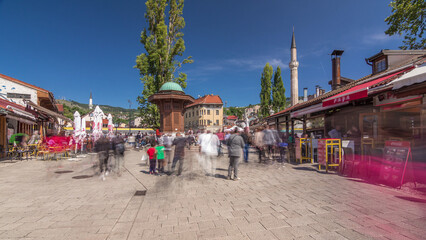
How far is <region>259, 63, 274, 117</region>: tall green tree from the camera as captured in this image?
40250mm

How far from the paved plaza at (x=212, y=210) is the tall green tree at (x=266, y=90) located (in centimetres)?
3435

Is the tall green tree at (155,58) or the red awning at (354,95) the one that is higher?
the tall green tree at (155,58)

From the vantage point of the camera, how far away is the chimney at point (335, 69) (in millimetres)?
24812

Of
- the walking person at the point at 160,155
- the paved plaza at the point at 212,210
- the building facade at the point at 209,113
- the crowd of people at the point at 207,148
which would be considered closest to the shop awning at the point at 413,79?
the paved plaza at the point at 212,210

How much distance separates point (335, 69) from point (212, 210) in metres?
26.5

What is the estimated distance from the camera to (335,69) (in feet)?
84.1

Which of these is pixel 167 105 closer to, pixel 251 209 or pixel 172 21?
pixel 172 21

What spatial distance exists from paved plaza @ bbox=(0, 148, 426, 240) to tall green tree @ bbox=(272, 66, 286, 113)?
3407 centimetres

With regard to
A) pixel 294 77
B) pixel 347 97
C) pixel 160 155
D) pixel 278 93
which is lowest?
pixel 160 155

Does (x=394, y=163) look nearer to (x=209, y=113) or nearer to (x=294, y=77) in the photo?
(x=294, y=77)

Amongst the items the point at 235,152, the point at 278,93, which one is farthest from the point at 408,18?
the point at 278,93

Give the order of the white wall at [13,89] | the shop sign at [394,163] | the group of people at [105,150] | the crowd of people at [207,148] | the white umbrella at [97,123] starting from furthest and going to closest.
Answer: the white wall at [13,89]
the white umbrella at [97,123]
the group of people at [105,150]
the crowd of people at [207,148]
the shop sign at [394,163]

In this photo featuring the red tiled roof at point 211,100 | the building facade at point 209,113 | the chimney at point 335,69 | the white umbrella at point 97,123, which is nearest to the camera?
the white umbrella at point 97,123

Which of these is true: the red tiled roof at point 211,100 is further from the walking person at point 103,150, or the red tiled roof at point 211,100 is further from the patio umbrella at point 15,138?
the walking person at point 103,150
